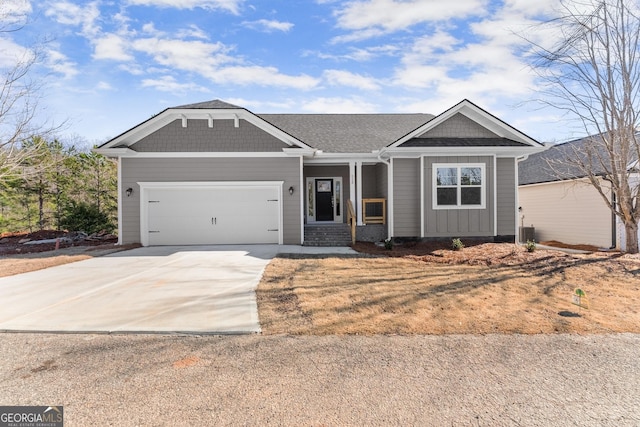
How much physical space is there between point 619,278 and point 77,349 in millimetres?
9511

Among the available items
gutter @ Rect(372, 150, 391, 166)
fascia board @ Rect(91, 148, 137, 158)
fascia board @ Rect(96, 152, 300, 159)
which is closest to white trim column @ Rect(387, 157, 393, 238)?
gutter @ Rect(372, 150, 391, 166)

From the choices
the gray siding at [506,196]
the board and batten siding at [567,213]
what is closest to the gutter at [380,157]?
the gray siding at [506,196]

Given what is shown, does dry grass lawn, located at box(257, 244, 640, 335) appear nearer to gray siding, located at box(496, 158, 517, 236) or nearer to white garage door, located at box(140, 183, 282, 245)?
gray siding, located at box(496, 158, 517, 236)

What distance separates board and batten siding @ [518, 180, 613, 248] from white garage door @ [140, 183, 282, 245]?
12.5 meters

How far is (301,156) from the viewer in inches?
476

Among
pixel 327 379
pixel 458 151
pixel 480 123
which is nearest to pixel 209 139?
pixel 458 151

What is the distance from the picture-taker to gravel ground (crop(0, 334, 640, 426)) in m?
2.54

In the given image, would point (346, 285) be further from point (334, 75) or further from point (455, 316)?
point (334, 75)

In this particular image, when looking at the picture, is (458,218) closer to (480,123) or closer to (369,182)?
(480,123)

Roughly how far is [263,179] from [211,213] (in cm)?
226

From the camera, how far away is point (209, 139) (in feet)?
39.4

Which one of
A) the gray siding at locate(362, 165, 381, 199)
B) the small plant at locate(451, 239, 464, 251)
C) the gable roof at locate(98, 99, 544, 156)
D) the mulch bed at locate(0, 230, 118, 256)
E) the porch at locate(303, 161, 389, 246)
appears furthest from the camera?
the gray siding at locate(362, 165, 381, 199)

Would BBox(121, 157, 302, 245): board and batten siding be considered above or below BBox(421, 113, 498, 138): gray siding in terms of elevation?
below

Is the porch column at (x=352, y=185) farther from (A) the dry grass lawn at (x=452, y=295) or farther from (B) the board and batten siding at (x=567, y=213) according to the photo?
(B) the board and batten siding at (x=567, y=213)
